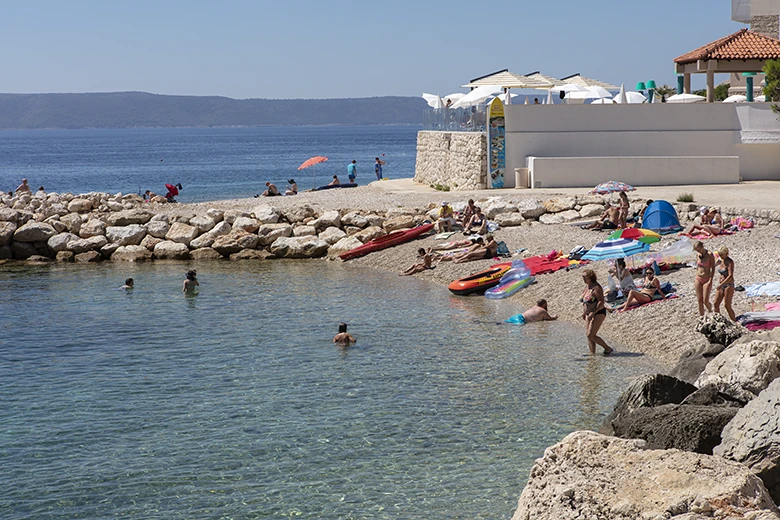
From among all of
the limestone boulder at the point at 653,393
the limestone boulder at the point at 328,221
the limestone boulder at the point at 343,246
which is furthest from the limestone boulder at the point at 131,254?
the limestone boulder at the point at 653,393

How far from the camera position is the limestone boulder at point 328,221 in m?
29.4

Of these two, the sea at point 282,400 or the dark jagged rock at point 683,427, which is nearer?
the dark jagged rock at point 683,427

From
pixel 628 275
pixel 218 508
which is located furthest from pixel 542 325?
pixel 218 508

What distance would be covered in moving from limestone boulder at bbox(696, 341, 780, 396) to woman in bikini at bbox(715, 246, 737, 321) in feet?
15.0

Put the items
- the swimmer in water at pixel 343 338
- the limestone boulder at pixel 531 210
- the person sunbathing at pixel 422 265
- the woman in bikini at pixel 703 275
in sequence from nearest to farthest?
the woman in bikini at pixel 703 275 → the swimmer in water at pixel 343 338 → the person sunbathing at pixel 422 265 → the limestone boulder at pixel 531 210

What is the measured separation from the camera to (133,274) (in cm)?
2616

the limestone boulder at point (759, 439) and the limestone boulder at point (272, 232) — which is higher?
the limestone boulder at point (272, 232)

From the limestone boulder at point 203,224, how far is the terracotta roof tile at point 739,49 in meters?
20.1

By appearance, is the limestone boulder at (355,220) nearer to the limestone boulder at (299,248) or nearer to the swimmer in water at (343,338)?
the limestone boulder at (299,248)

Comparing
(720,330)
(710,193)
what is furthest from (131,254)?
(720,330)

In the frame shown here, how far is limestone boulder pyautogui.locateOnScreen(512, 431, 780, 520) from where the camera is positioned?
6062mm

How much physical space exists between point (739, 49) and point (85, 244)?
84.5 ft

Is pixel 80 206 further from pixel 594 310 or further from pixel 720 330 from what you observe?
pixel 720 330

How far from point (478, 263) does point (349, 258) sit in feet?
16.2
